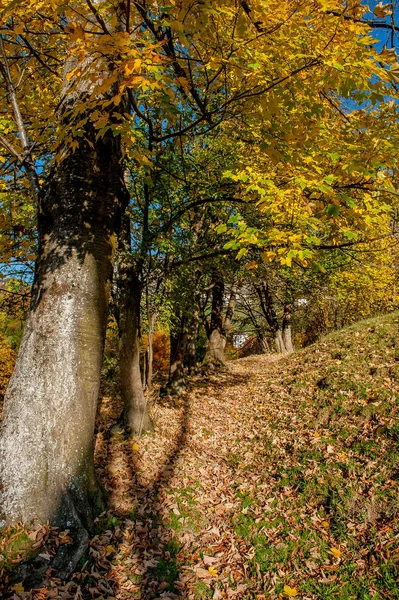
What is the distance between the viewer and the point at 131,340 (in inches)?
232

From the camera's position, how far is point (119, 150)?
12.0 feet

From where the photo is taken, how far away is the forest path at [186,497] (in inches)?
124

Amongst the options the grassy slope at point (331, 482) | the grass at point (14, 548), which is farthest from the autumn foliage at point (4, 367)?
the grass at point (14, 548)

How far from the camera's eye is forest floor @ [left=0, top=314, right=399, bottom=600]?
303 cm

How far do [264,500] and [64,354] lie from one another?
3.08 meters

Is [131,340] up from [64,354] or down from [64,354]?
up

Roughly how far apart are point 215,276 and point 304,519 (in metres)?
4.94

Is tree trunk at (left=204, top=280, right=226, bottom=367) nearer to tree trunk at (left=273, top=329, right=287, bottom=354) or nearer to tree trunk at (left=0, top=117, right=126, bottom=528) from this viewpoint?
tree trunk at (left=273, top=329, right=287, bottom=354)

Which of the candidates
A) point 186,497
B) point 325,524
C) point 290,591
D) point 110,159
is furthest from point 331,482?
point 110,159

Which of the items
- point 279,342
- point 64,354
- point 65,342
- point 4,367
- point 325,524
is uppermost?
point 65,342

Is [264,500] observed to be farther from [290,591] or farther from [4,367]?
[4,367]

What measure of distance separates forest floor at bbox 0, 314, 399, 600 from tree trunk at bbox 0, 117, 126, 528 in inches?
14.4

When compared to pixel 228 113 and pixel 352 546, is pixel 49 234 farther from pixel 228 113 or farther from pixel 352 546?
pixel 352 546

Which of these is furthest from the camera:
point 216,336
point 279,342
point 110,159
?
point 279,342
